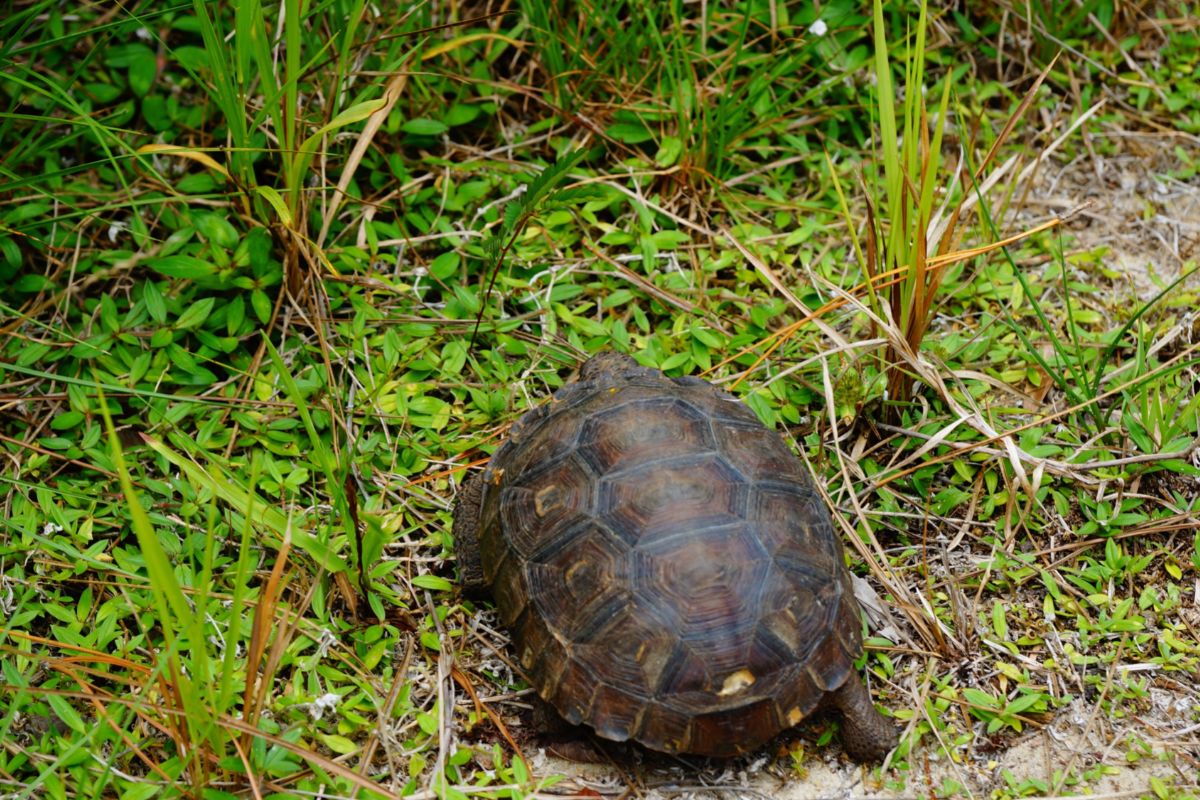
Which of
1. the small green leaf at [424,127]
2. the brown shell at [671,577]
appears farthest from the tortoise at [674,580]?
the small green leaf at [424,127]

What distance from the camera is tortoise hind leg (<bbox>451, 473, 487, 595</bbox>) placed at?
2.84 m

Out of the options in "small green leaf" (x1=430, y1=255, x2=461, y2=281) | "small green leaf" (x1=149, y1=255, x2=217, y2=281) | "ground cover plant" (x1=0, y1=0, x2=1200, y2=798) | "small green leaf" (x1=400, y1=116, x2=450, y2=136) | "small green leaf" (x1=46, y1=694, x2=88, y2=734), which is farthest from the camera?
"small green leaf" (x1=400, y1=116, x2=450, y2=136)

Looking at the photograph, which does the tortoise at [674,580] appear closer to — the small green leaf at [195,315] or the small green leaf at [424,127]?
the small green leaf at [195,315]

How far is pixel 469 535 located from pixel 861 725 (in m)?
1.10

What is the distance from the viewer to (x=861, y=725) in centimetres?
252

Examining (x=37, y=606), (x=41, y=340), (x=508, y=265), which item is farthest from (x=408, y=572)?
(x=41, y=340)

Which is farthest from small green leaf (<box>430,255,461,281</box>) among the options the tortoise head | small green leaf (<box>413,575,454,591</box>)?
small green leaf (<box>413,575,454,591</box>)

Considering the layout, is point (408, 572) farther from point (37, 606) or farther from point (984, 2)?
point (984, 2)

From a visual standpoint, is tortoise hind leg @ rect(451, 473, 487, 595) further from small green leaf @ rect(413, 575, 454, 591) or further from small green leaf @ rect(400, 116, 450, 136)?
small green leaf @ rect(400, 116, 450, 136)

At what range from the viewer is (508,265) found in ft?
11.9

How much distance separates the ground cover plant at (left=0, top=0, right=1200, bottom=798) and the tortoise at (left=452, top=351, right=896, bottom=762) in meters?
0.24

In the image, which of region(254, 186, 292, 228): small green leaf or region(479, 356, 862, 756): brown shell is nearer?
region(479, 356, 862, 756): brown shell

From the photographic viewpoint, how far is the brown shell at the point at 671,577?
7.70ft

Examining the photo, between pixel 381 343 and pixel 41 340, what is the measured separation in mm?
1033
